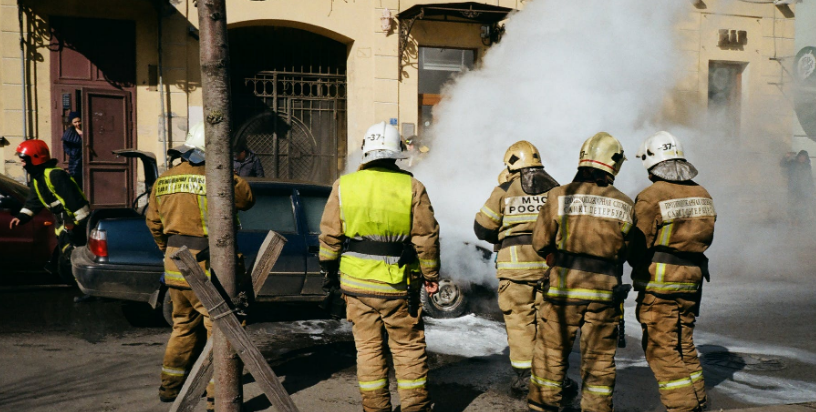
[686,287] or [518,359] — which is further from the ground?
[686,287]

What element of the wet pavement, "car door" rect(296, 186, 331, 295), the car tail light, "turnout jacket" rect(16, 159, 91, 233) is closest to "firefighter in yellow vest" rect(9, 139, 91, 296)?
"turnout jacket" rect(16, 159, 91, 233)

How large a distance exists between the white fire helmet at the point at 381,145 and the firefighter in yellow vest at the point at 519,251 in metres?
1.12

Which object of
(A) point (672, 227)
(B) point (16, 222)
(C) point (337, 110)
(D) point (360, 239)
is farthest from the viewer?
(C) point (337, 110)

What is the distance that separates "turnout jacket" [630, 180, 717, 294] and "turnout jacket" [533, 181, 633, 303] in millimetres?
320

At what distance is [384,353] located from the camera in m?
4.19

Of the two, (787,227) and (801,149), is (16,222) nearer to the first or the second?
(787,227)

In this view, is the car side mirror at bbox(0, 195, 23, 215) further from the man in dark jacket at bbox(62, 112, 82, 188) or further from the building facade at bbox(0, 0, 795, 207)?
the building facade at bbox(0, 0, 795, 207)

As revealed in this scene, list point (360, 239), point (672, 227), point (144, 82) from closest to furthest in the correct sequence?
point (360, 239) < point (672, 227) < point (144, 82)

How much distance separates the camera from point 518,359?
5148 mm

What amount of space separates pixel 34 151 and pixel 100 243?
49.1 inches

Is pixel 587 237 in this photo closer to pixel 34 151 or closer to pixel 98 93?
pixel 34 151

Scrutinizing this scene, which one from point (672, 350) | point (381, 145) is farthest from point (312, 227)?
point (672, 350)

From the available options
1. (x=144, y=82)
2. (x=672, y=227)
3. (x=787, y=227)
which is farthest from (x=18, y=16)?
(x=787, y=227)

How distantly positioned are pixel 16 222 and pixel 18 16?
17.7 ft
